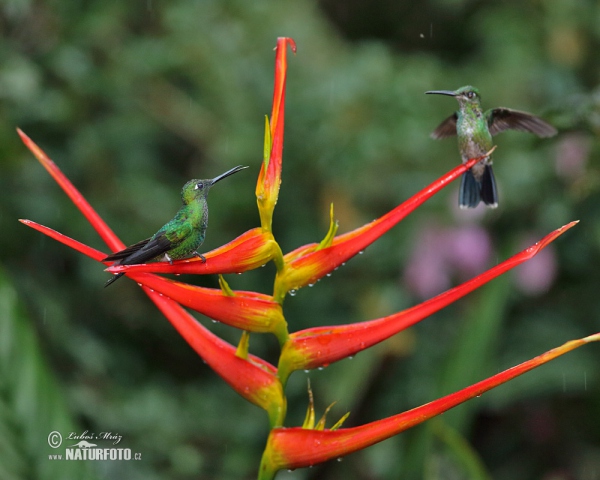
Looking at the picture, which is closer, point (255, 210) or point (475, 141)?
point (475, 141)

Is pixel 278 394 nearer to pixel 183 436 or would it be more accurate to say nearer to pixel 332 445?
pixel 332 445

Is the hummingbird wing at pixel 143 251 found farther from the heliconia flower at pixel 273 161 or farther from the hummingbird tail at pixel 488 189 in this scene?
the hummingbird tail at pixel 488 189

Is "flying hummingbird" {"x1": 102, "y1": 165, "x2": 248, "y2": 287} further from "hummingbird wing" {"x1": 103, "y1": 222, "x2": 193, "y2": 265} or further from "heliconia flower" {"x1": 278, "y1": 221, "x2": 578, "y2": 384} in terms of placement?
"heliconia flower" {"x1": 278, "y1": 221, "x2": 578, "y2": 384}

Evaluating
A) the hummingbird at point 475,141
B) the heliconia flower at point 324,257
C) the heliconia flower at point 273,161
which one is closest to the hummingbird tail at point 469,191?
the hummingbird at point 475,141

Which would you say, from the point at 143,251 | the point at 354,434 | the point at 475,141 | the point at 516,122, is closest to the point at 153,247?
the point at 143,251

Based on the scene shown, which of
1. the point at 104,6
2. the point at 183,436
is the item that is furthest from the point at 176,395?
the point at 104,6

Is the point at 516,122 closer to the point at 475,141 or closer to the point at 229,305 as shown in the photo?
the point at 475,141

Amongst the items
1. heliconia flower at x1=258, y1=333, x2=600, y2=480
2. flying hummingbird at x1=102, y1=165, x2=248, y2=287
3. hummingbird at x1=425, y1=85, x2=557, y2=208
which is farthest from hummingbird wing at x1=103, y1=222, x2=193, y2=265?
hummingbird at x1=425, y1=85, x2=557, y2=208
